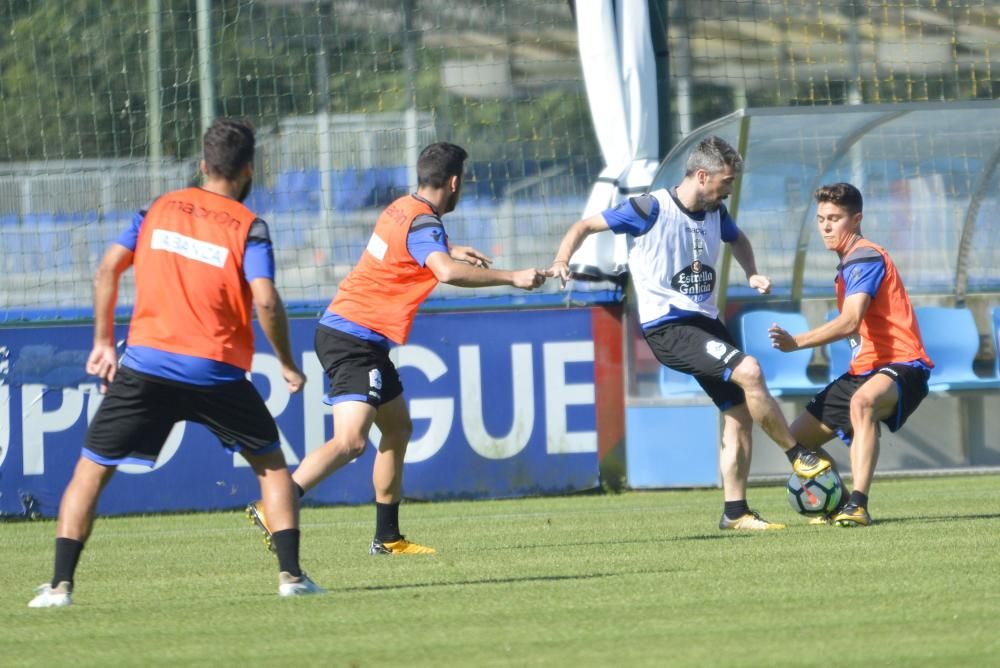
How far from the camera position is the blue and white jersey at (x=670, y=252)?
8.61 meters

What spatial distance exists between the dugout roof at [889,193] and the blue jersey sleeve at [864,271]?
10.3ft

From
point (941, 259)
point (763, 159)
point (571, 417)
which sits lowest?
point (571, 417)

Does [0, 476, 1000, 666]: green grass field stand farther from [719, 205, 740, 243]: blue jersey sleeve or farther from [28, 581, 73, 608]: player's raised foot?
[719, 205, 740, 243]: blue jersey sleeve

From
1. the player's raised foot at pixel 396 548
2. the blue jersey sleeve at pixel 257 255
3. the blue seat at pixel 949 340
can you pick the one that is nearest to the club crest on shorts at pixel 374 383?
the player's raised foot at pixel 396 548

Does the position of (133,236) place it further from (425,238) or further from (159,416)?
(425,238)

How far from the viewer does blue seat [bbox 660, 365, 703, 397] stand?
1215 cm

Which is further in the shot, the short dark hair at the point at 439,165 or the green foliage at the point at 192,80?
the green foliage at the point at 192,80

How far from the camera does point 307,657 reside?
4.89 m

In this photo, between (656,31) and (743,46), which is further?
(743,46)

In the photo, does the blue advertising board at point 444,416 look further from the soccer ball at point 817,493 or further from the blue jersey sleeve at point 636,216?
the soccer ball at point 817,493

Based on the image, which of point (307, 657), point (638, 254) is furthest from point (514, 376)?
point (307, 657)

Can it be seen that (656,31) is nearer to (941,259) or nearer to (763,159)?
(763,159)

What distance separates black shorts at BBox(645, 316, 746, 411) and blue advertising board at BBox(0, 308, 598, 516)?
311 centimetres

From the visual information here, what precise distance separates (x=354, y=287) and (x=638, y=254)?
1581 mm
